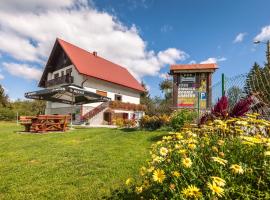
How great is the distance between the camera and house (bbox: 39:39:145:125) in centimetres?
2406

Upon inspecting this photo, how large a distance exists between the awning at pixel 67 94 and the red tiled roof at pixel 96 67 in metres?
8.12

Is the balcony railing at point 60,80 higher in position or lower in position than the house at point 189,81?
higher

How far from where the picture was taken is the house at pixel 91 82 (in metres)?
24.1

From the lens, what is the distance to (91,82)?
25984 millimetres

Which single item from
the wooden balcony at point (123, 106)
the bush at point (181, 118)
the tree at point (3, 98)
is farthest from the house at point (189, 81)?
the tree at point (3, 98)

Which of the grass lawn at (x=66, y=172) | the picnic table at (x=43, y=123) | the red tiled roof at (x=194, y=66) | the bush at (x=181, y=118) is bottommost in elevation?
the grass lawn at (x=66, y=172)

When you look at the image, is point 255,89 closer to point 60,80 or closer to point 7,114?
point 60,80

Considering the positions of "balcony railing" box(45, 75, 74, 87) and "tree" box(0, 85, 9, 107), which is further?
"tree" box(0, 85, 9, 107)

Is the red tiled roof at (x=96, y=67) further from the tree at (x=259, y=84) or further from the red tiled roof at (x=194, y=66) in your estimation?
the tree at (x=259, y=84)

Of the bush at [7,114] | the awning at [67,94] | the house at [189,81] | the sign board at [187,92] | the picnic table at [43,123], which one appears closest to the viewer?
the sign board at [187,92]

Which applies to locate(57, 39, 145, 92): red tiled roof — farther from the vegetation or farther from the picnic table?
the picnic table

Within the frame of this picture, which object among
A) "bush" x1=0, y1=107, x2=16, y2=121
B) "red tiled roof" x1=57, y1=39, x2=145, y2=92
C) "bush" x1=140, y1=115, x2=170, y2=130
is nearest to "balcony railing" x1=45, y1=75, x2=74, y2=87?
"red tiled roof" x1=57, y1=39, x2=145, y2=92

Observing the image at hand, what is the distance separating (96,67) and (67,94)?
13135 millimetres

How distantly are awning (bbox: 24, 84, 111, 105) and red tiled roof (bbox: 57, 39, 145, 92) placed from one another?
8121mm
